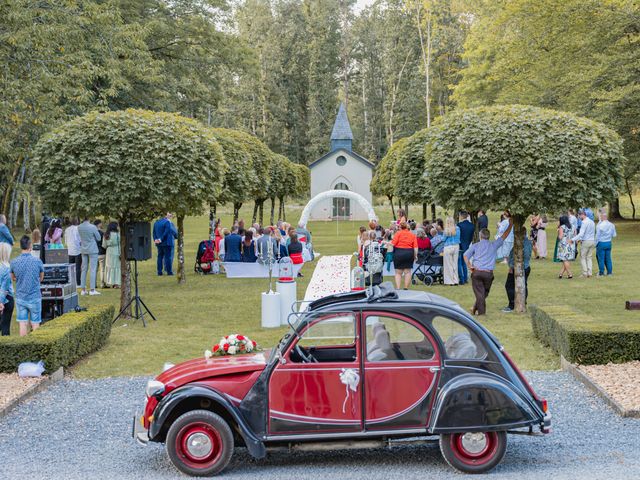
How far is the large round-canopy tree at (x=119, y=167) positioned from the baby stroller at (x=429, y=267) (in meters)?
6.87

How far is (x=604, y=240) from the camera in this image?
68.4 feet

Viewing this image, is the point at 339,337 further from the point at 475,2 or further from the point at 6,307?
the point at 475,2

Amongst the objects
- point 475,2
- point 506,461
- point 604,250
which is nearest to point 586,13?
point 604,250

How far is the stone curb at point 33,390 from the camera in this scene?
8988mm

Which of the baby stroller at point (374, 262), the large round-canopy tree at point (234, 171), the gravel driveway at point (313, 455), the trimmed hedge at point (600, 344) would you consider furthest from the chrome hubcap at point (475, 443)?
the large round-canopy tree at point (234, 171)

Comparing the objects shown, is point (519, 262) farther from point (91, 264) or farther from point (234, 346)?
point (91, 264)

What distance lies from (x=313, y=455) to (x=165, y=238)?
636 inches

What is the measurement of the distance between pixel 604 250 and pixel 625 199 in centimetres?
5151

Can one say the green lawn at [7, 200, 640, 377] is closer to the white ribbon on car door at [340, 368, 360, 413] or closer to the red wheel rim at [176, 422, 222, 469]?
the red wheel rim at [176, 422, 222, 469]

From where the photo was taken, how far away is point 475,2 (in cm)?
5697

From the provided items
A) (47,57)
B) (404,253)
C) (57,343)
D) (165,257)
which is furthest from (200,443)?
(165,257)

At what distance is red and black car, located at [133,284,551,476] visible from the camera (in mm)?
6695

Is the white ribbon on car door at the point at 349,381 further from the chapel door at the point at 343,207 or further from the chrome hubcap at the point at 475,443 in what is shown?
the chapel door at the point at 343,207

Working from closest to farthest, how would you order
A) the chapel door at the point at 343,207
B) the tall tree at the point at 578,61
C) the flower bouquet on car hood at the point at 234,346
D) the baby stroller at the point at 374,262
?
the flower bouquet on car hood at the point at 234,346 < the baby stroller at the point at 374,262 < the tall tree at the point at 578,61 < the chapel door at the point at 343,207
